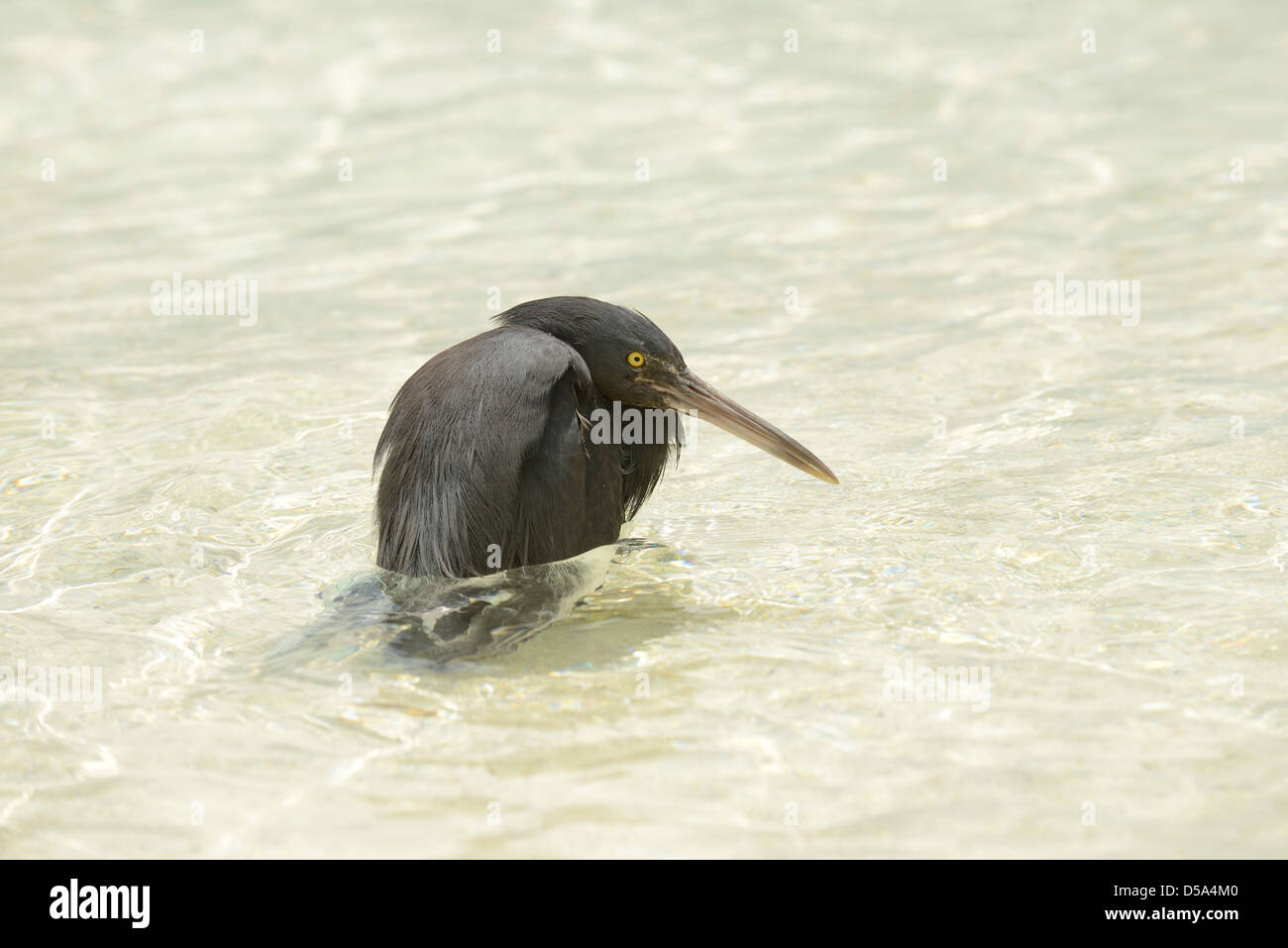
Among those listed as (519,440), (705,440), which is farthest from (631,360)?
(705,440)

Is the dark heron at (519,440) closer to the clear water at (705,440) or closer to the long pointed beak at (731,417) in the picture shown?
the long pointed beak at (731,417)

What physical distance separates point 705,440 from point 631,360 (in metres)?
1.75

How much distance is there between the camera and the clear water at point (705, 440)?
11.9ft

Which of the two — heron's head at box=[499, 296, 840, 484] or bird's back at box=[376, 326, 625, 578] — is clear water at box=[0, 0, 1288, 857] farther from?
heron's head at box=[499, 296, 840, 484]

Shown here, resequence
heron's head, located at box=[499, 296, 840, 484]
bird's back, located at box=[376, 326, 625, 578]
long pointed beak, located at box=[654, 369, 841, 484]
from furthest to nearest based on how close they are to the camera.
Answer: long pointed beak, located at box=[654, 369, 841, 484], heron's head, located at box=[499, 296, 840, 484], bird's back, located at box=[376, 326, 625, 578]

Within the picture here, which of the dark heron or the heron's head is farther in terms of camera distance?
the heron's head

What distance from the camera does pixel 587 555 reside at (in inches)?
189

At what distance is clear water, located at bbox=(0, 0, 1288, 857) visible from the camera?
363 centimetres

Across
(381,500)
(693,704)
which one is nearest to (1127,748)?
(693,704)

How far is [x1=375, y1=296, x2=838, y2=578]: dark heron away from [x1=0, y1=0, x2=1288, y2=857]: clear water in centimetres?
27

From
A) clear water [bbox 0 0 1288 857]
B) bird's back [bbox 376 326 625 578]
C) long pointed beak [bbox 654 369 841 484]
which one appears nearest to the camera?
clear water [bbox 0 0 1288 857]

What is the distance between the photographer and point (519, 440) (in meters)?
4.36

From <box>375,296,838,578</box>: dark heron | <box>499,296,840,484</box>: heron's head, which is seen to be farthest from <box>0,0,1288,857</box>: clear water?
<box>499,296,840,484</box>: heron's head

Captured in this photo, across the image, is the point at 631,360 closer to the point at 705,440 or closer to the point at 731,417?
the point at 731,417
